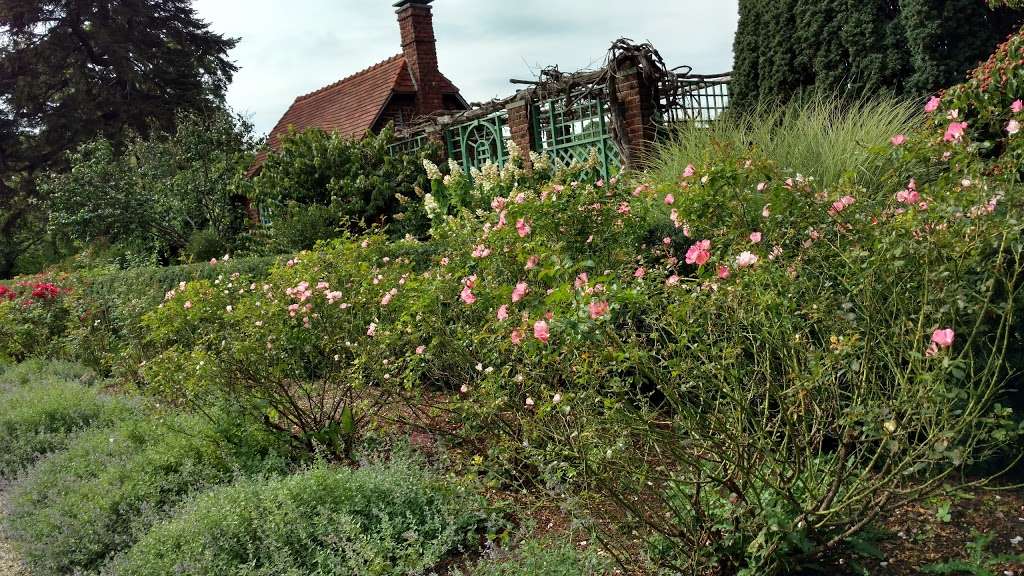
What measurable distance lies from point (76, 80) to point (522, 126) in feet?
56.5

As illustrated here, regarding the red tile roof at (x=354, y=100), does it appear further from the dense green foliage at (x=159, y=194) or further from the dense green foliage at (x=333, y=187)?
the dense green foliage at (x=159, y=194)

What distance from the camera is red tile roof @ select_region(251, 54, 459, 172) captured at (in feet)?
53.1

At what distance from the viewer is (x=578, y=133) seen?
33.5 feet

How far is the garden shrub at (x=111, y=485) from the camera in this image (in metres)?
3.75

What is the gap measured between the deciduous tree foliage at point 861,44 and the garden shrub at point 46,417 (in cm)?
720

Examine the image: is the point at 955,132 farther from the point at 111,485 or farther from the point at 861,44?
the point at 861,44

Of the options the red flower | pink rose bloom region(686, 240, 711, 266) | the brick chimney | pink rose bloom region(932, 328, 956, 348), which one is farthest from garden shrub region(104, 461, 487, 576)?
the brick chimney

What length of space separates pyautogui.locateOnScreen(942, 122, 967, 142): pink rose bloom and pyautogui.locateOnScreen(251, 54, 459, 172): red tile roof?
12646 mm

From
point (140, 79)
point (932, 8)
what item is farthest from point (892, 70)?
point (140, 79)

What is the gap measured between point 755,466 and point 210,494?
242cm

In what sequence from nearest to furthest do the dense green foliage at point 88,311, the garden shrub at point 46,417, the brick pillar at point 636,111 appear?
the garden shrub at point 46,417, the dense green foliage at point 88,311, the brick pillar at point 636,111

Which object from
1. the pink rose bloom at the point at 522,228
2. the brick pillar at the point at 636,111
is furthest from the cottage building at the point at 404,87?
the pink rose bloom at the point at 522,228

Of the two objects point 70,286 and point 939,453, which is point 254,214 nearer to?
point 70,286

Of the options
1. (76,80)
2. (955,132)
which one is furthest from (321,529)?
(76,80)
